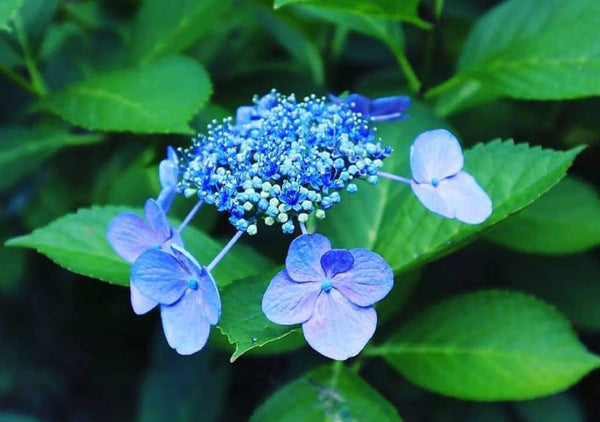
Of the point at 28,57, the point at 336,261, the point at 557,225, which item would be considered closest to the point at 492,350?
the point at 557,225

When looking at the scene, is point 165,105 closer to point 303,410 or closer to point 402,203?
point 402,203

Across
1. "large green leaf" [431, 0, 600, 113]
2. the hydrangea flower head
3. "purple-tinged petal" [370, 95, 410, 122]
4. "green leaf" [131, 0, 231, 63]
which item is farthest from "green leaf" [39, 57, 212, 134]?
"large green leaf" [431, 0, 600, 113]

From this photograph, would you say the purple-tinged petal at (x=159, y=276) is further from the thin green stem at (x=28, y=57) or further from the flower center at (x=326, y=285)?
the thin green stem at (x=28, y=57)

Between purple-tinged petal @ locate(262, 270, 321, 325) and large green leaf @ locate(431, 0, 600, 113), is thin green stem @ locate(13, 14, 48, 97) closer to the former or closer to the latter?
large green leaf @ locate(431, 0, 600, 113)

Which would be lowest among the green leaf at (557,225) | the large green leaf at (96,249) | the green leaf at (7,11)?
the green leaf at (557,225)

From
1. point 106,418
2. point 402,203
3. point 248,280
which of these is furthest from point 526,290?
point 106,418

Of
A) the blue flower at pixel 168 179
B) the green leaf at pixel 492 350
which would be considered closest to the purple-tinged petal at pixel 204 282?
the blue flower at pixel 168 179
